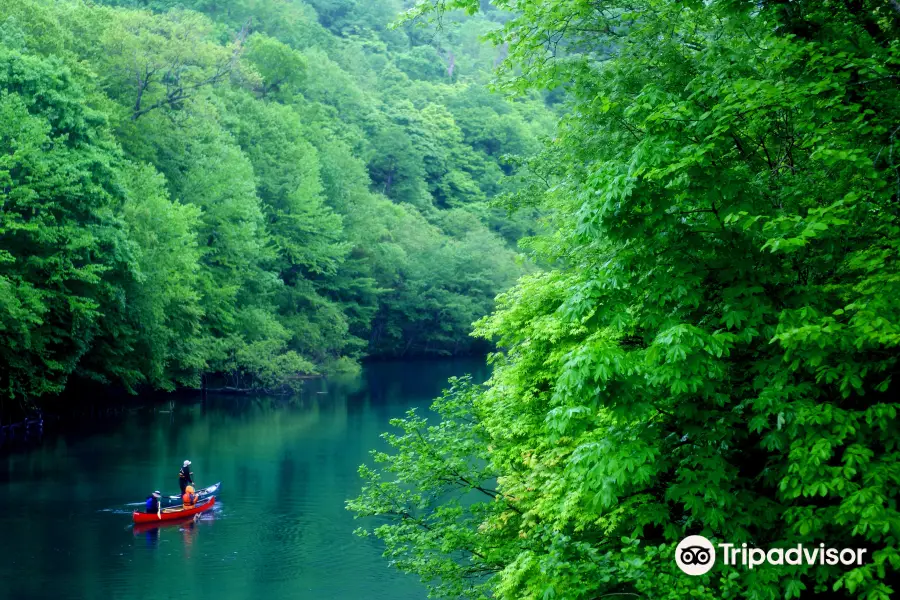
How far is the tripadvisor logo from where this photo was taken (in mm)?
6707

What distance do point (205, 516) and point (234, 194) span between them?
20.4m

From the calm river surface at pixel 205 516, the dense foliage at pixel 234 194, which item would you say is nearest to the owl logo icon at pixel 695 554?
the calm river surface at pixel 205 516

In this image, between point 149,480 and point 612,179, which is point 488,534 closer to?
point 612,179

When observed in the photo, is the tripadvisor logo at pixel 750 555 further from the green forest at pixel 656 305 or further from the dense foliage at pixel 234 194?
the dense foliage at pixel 234 194

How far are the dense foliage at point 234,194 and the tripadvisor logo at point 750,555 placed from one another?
9891mm

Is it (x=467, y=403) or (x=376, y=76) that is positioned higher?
(x=376, y=76)

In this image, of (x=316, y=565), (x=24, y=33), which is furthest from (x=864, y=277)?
(x=24, y=33)

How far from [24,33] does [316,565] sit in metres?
21.9

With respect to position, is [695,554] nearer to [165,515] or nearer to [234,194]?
[165,515]

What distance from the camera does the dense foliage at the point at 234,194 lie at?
26281 mm

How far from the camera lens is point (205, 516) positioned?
21062 mm

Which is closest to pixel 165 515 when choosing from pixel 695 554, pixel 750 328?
pixel 695 554

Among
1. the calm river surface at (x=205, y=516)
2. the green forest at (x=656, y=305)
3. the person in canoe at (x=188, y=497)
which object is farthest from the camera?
the person in canoe at (x=188, y=497)

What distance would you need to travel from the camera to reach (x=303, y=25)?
231 feet
